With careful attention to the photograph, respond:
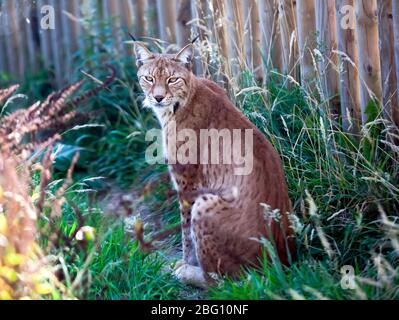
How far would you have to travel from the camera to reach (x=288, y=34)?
597 cm

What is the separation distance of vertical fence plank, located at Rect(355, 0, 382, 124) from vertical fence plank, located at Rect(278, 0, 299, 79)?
69cm

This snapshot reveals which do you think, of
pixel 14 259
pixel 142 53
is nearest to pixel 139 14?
pixel 142 53

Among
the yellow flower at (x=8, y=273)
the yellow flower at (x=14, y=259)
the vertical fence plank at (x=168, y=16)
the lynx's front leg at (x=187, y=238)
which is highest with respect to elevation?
the vertical fence plank at (x=168, y=16)

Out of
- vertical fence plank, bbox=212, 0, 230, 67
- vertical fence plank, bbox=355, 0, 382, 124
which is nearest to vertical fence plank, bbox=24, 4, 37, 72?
vertical fence plank, bbox=212, 0, 230, 67

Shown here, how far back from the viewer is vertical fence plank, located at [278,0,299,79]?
5906 millimetres

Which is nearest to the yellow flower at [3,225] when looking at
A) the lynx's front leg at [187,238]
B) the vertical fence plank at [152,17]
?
the lynx's front leg at [187,238]

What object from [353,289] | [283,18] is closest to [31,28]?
[283,18]

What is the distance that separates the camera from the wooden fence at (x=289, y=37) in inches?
206

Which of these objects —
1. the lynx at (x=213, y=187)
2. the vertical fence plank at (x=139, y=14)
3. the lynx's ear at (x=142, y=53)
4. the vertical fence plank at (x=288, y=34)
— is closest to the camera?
the lynx at (x=213, y=187)

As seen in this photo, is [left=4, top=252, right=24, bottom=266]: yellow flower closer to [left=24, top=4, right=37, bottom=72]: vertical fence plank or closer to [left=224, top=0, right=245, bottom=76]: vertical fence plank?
[left=224, top=0, right=245, bottom=76]: vertical fence plank

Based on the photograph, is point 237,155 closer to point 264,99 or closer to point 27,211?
point 264,99

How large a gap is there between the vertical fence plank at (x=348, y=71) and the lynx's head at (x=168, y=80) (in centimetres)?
104

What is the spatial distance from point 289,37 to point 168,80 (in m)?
1.17

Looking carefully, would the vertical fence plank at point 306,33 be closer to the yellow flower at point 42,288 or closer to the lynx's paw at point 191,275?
the lynx's paw at point 191,275
